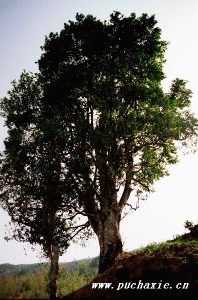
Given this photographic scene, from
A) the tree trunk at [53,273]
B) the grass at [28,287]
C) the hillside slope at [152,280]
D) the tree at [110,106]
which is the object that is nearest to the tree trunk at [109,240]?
the tree at [110,106]

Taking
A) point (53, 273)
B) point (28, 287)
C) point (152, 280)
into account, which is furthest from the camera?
point (53, 273)

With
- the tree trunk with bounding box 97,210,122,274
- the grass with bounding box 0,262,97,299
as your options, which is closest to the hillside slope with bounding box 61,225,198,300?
the grass with bounding box 0,262,97,299

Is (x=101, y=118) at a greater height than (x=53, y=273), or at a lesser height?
greater

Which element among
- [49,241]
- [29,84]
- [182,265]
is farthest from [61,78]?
[182,265]

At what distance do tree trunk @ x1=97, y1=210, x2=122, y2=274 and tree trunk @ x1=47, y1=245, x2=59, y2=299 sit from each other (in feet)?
9.48

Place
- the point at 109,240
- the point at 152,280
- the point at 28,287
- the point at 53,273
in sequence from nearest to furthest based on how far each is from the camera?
the point at 152,280 < the point at 28,287 < the point at 53,273 < the point at 109,240

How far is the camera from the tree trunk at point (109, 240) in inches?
446

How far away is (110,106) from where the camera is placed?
12539 mm

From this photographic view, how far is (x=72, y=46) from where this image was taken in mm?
16234

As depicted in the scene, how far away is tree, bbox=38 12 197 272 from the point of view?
40.8 feet

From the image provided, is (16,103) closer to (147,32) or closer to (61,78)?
(61,78)

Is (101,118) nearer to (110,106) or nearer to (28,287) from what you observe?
(110,106)

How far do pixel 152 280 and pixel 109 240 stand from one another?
530cm

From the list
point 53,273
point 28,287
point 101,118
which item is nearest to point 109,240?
point 53,273
